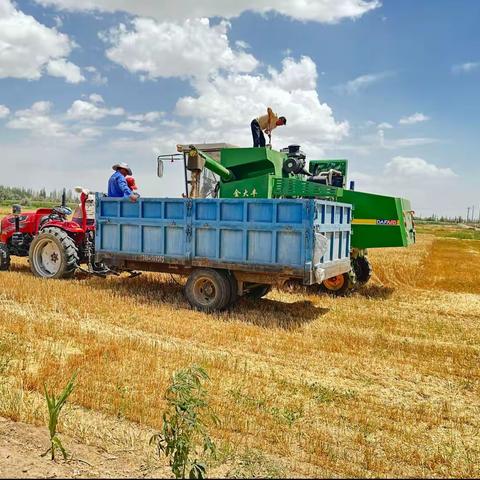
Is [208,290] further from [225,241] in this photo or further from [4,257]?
[4,257]

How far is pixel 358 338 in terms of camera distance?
6965 millimetres

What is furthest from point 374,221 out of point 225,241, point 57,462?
point 57,462

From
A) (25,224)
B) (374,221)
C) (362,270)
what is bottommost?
(362,270)

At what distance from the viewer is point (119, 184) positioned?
954 cm

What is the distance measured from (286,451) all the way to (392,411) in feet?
4.64

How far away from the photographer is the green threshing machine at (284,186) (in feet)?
30.3

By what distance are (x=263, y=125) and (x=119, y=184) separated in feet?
9.88

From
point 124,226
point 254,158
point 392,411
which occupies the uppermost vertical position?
point 254,158

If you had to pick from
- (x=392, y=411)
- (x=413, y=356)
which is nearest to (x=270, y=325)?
(x=413, y=356)

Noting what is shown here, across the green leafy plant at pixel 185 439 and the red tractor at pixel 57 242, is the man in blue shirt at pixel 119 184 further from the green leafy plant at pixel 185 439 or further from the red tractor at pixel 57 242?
the green leafy plant at pixel 185 439

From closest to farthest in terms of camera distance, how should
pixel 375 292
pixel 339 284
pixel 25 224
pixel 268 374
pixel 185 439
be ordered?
pixel 185 439
pixel 268 374
pixel 339 284
pixel 375 292
pixel 25 224

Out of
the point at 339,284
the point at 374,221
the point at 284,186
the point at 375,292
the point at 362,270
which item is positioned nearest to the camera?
the point at 284,186

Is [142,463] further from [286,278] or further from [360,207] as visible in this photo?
[360,207]

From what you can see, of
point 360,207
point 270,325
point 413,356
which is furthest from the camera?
point 360,207
